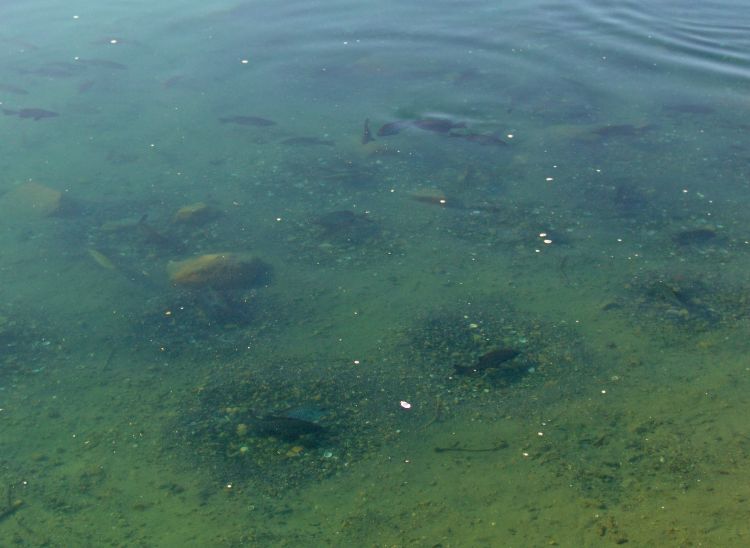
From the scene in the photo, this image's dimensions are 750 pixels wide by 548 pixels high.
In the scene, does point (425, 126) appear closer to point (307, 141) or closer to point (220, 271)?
point (307, 141)

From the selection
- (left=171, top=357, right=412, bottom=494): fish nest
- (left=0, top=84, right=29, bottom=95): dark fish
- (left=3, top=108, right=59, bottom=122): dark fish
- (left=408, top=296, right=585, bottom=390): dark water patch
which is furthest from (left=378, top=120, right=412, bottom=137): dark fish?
(left=0, top=84, right=29, bottom=95): dark fish

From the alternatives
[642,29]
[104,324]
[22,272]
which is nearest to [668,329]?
[104,324]

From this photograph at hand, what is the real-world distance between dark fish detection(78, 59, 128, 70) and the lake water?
0.05m

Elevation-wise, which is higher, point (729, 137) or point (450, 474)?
point (729, 137)

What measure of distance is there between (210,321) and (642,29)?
635 centimetres

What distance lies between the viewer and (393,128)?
7.00m

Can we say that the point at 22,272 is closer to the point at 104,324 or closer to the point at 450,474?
the point at 104,324

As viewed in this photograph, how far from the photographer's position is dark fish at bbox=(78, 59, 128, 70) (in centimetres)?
848

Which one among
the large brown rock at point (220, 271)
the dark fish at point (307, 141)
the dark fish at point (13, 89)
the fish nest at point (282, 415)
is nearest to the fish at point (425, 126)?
the dark fish at point (307, 141)

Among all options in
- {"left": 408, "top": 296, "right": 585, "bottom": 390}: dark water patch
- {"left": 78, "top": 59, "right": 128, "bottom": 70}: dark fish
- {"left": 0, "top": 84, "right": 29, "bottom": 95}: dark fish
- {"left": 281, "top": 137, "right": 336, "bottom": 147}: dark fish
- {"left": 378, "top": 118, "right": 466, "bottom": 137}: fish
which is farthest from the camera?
{"left": 78, "top": 59, "right": 128, "bottom": 70}: dark fish

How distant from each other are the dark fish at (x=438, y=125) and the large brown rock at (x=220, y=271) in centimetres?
241

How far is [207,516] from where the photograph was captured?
3.52 metres

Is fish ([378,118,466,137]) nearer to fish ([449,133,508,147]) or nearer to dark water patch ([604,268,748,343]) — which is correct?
fish ([449,133,508,147])

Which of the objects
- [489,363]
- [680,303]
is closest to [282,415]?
[489,363]
